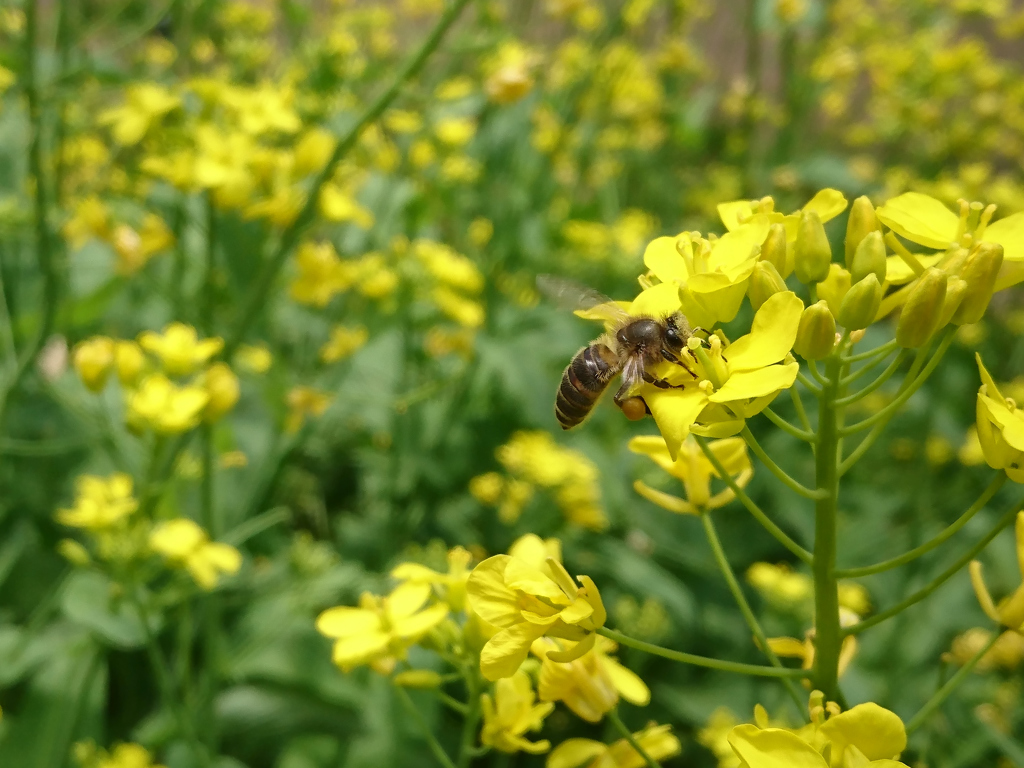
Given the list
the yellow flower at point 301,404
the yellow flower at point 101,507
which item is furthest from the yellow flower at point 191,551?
the yellow flower at point 301,404

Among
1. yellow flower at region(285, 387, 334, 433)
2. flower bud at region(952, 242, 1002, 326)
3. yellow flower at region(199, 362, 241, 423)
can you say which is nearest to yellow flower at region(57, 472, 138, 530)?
yellow flower at region(199, 362, 241, 423)

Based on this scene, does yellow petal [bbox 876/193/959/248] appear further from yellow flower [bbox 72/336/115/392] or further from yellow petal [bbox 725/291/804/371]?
yellow flower [bbox 72/336/115/392]

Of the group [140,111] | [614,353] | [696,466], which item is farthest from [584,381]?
[140,111]

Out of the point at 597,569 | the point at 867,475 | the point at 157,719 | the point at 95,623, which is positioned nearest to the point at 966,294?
the point at 95,623

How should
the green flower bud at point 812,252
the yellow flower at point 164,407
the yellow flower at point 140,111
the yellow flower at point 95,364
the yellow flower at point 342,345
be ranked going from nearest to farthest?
the green flower bud at point 812,252 → the yellow flower at point 164,407 → the yellow flower at point 95,364 → the yellow flower at point 140,111 → the yellow flower at point 342,345

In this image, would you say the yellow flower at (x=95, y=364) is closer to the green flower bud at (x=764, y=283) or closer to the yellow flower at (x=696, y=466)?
the yellow flower at (x=696, y=466)

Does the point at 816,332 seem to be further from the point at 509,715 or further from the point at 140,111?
the point at 140,111
